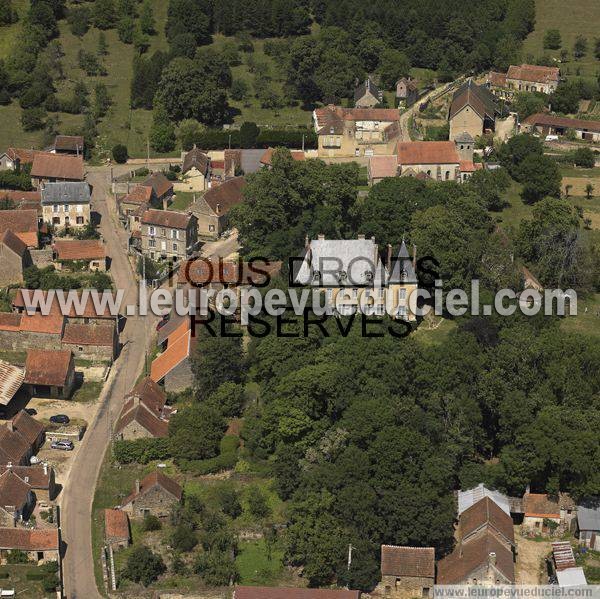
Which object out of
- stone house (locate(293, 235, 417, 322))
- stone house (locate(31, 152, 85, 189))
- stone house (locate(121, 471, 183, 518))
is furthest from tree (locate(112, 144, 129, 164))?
stone house (locate(121, 471, 183, 518))

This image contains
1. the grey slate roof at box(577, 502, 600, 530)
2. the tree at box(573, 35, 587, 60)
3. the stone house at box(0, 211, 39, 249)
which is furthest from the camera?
the tree at box(573, 35, 587, 60)

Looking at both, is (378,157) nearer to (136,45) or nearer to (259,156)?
(259,156)

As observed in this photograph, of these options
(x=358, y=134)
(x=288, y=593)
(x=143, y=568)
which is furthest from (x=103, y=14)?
(x=288, y=593)

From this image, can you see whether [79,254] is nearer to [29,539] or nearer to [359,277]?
[359,277]

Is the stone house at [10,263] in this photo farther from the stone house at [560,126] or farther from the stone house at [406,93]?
the stone house at [560,126]

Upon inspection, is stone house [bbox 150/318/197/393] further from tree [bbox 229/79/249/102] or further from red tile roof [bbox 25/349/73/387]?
tree [bbox 229/79/249/102]

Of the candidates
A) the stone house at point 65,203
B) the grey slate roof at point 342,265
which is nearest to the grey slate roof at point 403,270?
the grey slate roof at point 342,265

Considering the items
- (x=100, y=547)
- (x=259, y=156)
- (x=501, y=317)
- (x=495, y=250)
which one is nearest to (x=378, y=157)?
(x=259, y=156)
